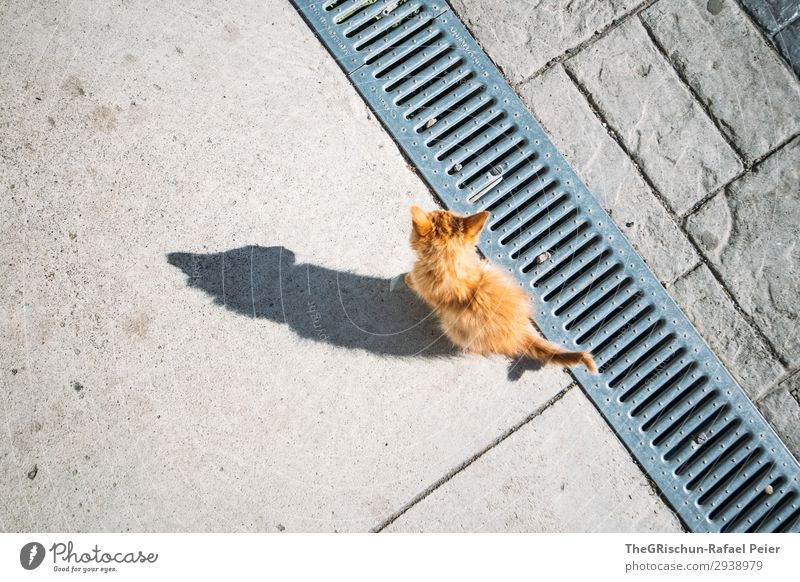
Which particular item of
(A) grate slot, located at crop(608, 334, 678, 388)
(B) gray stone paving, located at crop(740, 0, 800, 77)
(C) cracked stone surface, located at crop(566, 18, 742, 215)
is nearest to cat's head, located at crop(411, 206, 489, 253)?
(A) grate slot, located at crop(608, 334, 678, 388)

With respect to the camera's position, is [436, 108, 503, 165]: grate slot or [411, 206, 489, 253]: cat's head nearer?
[411, 206, 489, 253]: cat's head

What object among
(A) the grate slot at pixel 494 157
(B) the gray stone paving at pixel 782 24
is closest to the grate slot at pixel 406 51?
(A) the grate slot at pixel 494 157

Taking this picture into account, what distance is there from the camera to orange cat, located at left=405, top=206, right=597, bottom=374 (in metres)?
2.45

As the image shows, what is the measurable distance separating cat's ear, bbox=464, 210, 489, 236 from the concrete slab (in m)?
0.64

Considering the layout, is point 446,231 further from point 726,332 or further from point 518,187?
point 726,332

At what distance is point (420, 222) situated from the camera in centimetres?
236

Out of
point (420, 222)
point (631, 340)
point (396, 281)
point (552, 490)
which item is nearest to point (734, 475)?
point (631, 340)

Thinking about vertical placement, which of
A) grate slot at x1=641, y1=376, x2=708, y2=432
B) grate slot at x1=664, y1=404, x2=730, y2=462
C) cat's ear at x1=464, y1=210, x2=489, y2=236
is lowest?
grate slot at x1=664, y1=404, x2=730, y2=462

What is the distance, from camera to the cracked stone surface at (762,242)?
3078mm

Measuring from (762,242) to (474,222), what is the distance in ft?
5.70

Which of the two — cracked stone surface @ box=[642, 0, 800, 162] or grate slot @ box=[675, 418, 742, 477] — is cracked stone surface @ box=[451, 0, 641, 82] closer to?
cracked stone surface @ box=[642, 0, 800, 162]

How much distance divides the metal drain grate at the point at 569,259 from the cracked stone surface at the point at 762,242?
34 cm
